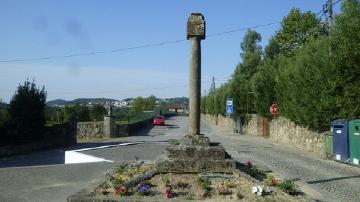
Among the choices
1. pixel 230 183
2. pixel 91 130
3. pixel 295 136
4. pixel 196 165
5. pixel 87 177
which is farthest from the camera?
pixel 91 130

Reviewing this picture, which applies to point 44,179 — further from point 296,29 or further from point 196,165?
point 296,29

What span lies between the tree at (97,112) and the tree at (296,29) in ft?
88.5

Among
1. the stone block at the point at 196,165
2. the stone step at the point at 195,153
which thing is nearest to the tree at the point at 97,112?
the stone step at the point at 195,153

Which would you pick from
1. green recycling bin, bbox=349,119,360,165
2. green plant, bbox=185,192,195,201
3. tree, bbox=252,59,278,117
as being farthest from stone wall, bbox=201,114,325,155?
green plant, bbox=185,192,195,201

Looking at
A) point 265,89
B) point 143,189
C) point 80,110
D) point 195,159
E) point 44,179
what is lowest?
point 44,179

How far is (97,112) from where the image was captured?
199 ft

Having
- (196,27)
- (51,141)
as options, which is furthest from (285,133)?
(196,27)

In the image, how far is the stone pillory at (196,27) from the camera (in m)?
11.9

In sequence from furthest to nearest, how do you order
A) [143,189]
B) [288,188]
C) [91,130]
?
[91,130], [288,188], [143,189]

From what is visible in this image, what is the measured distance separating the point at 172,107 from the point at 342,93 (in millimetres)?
178867

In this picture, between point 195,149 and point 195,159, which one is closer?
point 195,159

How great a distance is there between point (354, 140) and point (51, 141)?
57.3ft

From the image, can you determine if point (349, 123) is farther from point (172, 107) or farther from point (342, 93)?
point (172, 107)

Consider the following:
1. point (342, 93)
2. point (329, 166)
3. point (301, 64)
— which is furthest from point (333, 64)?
point (329, 166)
